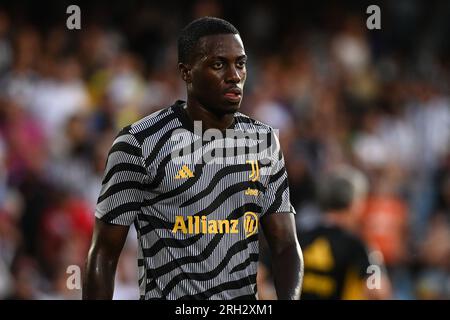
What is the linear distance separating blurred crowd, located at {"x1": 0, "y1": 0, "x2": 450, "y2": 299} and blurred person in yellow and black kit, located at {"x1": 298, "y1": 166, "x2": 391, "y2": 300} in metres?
2.40

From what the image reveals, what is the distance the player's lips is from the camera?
4121 millimetres

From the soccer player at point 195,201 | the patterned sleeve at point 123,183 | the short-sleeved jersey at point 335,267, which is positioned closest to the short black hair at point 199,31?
the soccer player at point 195,201

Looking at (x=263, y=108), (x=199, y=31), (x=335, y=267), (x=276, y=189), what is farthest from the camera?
(x=263, y=108)

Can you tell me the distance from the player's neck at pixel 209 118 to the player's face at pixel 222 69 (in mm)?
75

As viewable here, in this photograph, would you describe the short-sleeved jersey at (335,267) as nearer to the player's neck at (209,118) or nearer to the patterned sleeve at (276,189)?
the patterned sleeve at (276,189)

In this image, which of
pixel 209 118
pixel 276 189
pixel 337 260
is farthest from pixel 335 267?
pixel 209 118

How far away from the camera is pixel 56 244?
28.9 ft

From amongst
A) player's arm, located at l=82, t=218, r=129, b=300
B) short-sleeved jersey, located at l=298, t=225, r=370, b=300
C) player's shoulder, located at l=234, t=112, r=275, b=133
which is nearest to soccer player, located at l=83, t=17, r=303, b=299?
player's arm, located at l=82, t=218, r=129, b=300

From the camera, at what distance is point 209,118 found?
4273 millimetres

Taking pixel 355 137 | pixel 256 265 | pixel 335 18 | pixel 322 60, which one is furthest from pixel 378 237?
pixel 256 265

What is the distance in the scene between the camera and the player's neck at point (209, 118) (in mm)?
4271

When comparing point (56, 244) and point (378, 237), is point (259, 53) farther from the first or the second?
point (56, 244)

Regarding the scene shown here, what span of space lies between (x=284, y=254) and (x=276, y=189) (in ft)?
0.98

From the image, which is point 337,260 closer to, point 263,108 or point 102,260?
point 102,260
